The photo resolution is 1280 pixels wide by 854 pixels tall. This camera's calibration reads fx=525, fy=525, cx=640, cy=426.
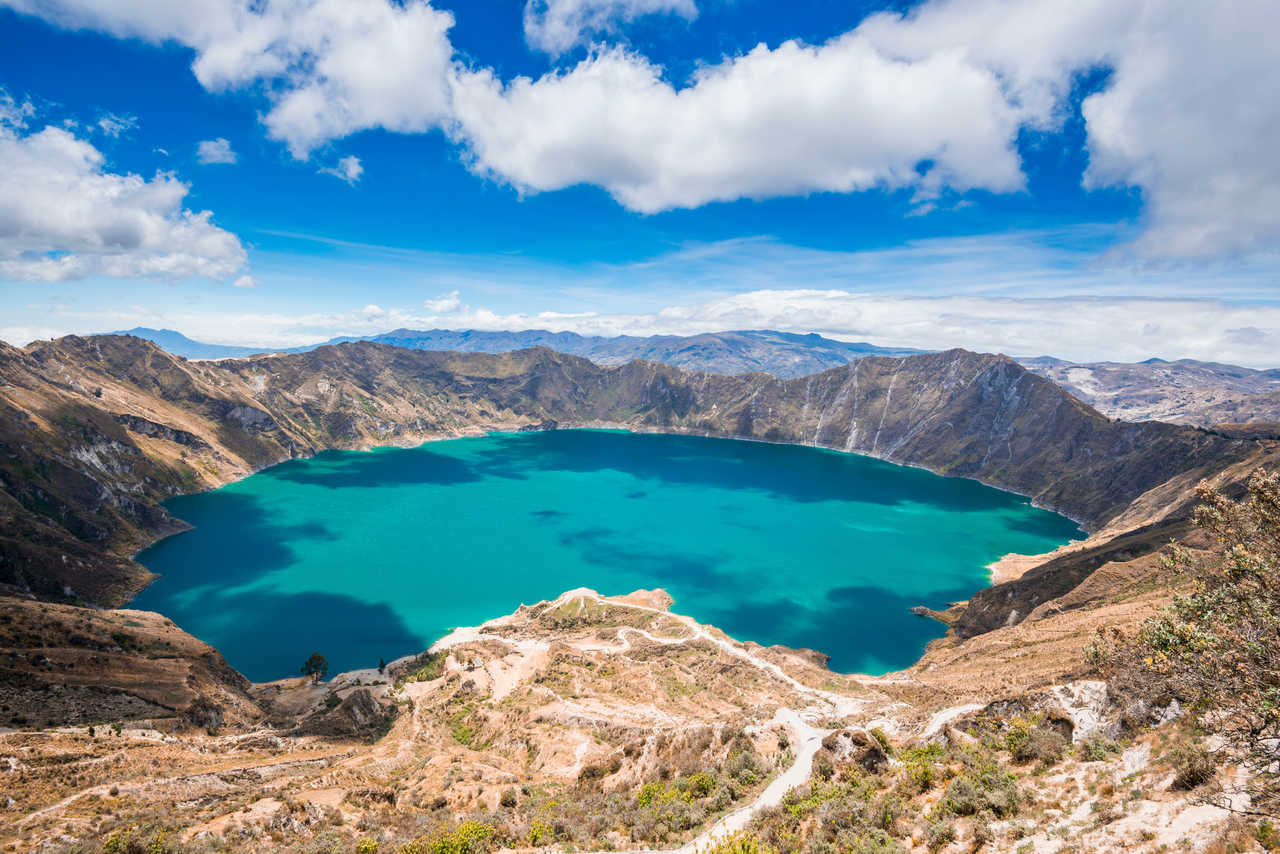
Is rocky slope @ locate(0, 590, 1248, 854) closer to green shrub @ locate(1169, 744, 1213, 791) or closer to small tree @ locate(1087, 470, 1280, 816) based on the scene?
green shrub @ locate(1169, 744, 1213, 791)

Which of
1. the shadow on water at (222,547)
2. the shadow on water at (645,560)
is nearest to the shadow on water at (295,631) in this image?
the shadow on water at (222,547)

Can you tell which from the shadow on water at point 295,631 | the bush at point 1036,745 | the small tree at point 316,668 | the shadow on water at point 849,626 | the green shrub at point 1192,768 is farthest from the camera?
the shadow on water at point 849,626

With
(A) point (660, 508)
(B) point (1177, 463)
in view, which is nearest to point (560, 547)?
(A) point (660, 508)

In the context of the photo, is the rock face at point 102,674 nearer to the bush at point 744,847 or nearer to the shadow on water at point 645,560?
the bush at point 744,847

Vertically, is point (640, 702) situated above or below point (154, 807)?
below

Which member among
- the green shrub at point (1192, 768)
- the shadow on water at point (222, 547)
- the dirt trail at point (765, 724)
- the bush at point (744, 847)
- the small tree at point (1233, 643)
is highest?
the small tree at point (1233, 643)

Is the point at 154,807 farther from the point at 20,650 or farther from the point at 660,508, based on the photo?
the point at 660,508

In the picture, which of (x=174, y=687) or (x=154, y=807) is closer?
(x=154, y=807)
